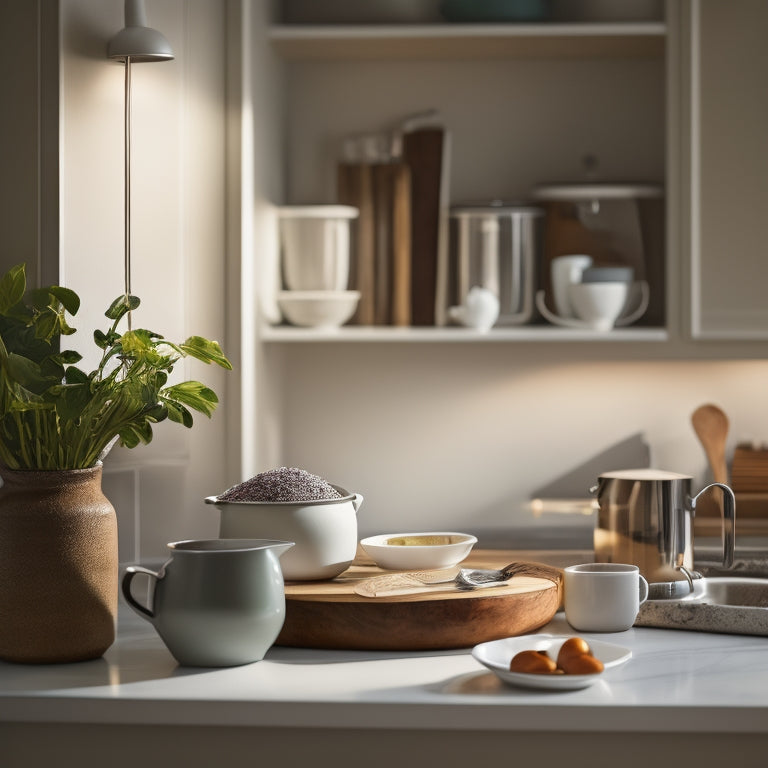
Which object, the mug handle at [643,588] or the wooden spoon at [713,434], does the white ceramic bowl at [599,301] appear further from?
the mug handle at [643,588]

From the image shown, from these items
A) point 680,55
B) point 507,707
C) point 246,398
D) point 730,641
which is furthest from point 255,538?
point 680,55

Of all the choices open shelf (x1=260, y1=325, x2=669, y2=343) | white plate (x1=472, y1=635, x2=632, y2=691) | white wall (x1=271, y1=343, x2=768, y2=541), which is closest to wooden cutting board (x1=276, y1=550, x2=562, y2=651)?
white plate (x1=472, y1=635, x2=632, y2=691)

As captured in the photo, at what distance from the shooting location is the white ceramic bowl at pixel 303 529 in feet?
4.55

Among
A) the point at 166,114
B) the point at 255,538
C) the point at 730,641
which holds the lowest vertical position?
the point at 730,641

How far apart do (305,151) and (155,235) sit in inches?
34.3

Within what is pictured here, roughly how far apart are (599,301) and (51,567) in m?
1.36

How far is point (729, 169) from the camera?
7.30 feet

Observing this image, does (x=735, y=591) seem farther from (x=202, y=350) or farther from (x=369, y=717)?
(x=202, y=350)

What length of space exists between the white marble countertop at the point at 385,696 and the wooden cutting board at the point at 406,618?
0.13 ft

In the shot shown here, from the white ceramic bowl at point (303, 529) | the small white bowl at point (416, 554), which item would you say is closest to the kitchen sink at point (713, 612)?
the small white bowl at point (416, 554)

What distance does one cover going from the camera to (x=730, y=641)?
138 centimetres

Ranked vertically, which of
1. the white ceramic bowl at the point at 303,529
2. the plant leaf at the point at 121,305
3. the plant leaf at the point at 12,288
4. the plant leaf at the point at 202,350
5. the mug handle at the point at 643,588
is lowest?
the mug handle at the point at 643,588

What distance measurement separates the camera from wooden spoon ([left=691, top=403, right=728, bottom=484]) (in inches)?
97.2

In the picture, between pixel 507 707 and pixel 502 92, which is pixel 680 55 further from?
pixel 507 707
